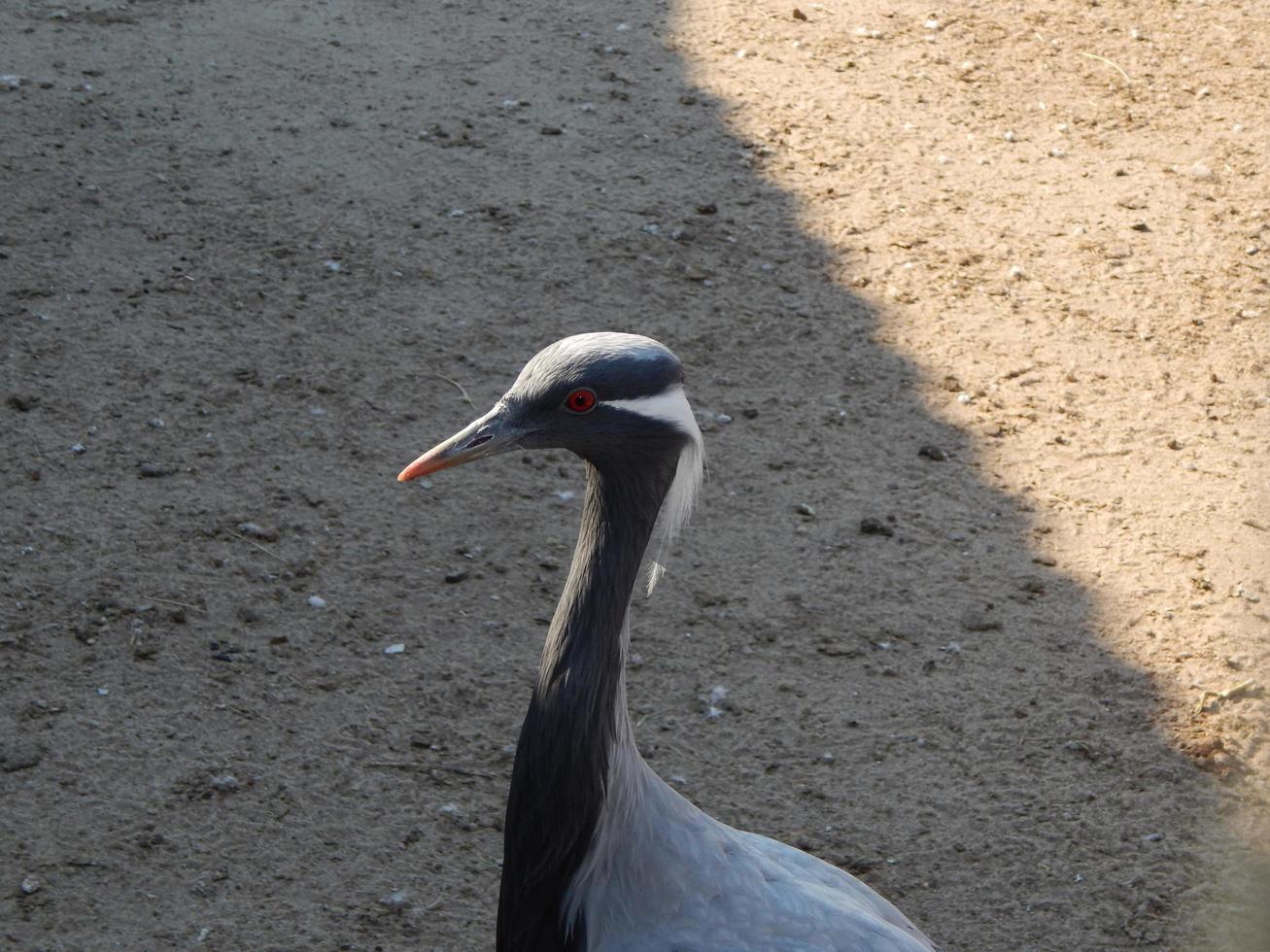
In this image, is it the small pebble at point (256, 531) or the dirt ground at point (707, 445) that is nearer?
the dirt ground at point (707, 445)

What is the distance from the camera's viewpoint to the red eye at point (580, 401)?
250 centimetres

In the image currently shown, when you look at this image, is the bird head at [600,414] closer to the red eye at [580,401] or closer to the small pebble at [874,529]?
the red eye at [580,401]

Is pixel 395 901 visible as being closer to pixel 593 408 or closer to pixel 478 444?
pixel 478 444

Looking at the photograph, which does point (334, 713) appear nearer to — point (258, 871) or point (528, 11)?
point (258, 871)

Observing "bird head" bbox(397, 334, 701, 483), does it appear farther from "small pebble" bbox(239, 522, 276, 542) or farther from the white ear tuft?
"small pebble" bbox(239, 522, 276, 542)

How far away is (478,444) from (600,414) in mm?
244

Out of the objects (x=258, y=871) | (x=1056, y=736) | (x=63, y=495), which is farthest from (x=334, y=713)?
(x=1056, y=736)

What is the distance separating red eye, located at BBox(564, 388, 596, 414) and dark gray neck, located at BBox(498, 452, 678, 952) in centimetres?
12

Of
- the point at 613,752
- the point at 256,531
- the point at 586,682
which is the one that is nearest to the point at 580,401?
the point at 586,682

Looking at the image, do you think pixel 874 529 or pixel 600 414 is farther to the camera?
pixel 874 529

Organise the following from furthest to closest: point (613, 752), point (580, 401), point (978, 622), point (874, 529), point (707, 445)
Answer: point (707, 445), point (874, 529), point (978, 622), point (613, 752), point (580, 401)

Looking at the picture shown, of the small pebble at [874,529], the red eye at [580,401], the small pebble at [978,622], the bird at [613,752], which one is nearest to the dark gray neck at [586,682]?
the bird at [613,752]

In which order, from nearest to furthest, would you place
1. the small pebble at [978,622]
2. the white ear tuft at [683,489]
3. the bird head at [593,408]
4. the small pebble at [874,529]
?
1. the bird head at [593,408]
2. the white ear tuft at [683,489]
3. the small pebble at [978,622]
4. the small pebble at [874,529]

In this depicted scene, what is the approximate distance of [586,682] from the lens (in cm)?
258
